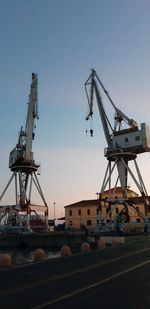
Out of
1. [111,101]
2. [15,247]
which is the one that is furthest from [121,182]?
[15,247]

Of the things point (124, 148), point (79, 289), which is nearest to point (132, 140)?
point (124, 148)

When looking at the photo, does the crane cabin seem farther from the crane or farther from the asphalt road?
the asphalt road

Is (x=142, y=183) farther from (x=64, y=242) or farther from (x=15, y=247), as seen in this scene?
(x=15, y=247)

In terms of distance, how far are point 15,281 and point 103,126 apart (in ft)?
254

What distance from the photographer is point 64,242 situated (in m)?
66.1

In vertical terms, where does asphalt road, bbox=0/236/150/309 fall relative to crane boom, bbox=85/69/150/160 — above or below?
below

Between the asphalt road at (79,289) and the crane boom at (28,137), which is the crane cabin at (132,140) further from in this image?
the asphalt road at (79,289)

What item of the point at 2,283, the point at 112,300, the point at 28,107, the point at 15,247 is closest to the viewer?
the point at 112,300

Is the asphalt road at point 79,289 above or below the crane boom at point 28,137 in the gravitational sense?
below

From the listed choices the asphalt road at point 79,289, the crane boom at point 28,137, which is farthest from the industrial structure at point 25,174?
the asphalt road at point 79,289

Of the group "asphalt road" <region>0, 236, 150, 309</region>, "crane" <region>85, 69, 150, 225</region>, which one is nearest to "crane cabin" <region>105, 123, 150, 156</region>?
"crane" <region>85, 69, 150, 225</region>

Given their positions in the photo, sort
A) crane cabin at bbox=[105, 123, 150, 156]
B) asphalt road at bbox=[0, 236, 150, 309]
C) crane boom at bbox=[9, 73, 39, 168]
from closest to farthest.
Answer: asphalt road at bbox=[0, 236, 150, 309], crane cabin at bbox=[105, 123, 150, 156], crane boom at bbox=[9, 73, 39, 168]

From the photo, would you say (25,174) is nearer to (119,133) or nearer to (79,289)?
(119,133)

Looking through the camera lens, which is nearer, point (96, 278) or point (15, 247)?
point (96, 278)
